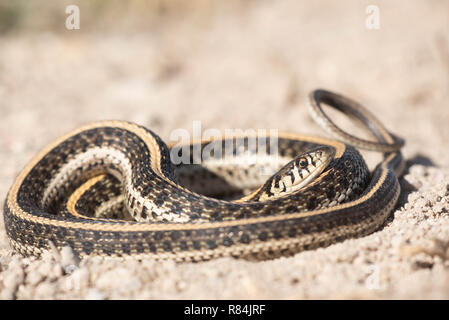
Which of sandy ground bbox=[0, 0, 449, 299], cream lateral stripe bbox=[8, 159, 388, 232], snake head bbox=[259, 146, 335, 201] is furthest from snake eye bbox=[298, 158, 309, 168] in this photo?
sandy ground bbox=[0, 0, 449, 299]

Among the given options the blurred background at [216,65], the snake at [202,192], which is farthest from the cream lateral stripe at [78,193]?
the blurred background at [216,65]

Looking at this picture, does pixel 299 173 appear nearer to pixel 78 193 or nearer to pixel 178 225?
pixel 178 225

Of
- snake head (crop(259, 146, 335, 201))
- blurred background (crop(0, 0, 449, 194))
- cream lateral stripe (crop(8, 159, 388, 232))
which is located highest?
blurred background (crop(0, 0, 449, 194))

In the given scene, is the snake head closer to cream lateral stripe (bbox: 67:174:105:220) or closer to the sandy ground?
the sandy ground

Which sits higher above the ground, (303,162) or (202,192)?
(303,162)

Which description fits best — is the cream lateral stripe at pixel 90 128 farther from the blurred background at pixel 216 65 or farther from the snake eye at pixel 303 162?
the blurred background at pixel 216 65

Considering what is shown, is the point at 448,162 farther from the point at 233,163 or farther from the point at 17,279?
the point at 17,279

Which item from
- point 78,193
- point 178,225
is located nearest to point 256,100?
point 78,193
